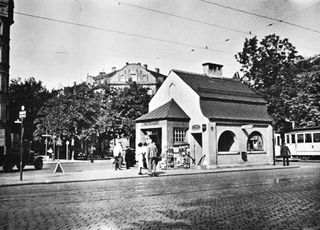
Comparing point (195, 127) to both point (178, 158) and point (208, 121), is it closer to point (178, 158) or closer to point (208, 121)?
point (208, 121)

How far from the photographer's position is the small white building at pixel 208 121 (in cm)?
2669

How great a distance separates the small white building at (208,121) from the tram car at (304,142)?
9156 mm

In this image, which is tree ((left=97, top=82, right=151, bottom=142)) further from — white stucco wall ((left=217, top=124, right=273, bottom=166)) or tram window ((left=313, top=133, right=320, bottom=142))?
tram window ((left=313, top=133, right=320, bottom=142))

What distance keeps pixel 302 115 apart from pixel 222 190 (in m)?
33.2

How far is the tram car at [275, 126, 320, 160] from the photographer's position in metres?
37.6

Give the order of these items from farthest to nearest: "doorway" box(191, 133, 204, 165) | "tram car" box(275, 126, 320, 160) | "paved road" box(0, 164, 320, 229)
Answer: "tram car" box(275, 126, 320, 160), "doorway" box(191, 133, 204, 165), "paved road" box(0, 164, 320, 229)

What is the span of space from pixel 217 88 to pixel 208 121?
191 inches

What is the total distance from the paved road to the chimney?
858 inches

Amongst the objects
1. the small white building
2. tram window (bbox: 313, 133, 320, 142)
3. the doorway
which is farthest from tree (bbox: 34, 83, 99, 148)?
tram window (bbox: 313, 133, 320, 142)

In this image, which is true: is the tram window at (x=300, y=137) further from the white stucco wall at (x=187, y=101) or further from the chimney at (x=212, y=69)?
the white stucco wall at (x=187, y=101)

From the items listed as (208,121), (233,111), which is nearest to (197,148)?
(208,121)

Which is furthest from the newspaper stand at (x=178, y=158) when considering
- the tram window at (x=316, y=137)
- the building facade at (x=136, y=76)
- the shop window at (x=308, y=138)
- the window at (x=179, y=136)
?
the building facade at (x=136, y=76)

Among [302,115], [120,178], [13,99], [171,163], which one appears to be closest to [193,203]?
[120,178]

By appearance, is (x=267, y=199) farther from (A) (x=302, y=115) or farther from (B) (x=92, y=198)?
(A) (x=302, y=115)
